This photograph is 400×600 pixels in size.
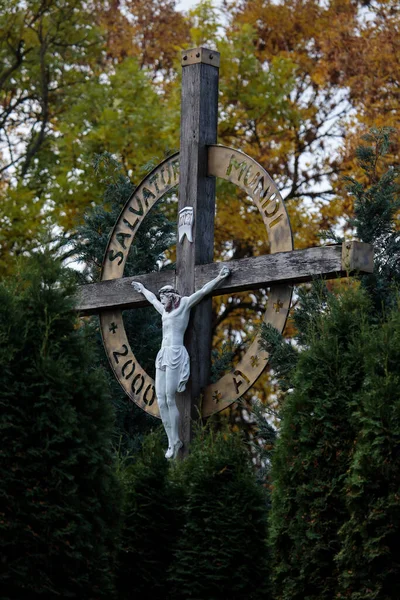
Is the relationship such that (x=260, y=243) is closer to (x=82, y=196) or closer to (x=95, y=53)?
(x=82, y=196)

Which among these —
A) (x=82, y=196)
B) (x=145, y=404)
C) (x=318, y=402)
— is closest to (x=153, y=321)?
(x=145, y=404)

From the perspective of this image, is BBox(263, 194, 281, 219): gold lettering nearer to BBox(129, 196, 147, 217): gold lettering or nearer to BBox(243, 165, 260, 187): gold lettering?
BBox(243, 165, 260, 187): gold lettering

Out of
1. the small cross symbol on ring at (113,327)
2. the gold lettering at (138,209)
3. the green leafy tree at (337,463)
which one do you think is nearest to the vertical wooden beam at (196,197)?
the gold lettering at (138,209)

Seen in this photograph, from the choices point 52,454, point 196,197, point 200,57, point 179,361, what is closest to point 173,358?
point 179,361

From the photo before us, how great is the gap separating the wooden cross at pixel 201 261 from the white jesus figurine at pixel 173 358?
0.08 m

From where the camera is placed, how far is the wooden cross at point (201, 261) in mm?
9539

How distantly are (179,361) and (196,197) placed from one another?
130cm

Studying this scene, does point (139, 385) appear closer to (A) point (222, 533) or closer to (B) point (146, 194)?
(B) point (146, 194)

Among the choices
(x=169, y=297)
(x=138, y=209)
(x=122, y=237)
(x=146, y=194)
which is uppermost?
(x=146, y=194)

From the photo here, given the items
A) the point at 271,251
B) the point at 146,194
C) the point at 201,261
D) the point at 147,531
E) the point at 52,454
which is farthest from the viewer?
the point at 146,194

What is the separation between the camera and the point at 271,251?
385 inches

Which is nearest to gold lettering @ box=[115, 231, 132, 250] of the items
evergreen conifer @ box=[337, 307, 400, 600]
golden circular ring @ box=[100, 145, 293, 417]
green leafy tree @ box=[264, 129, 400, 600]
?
golden circular ring @ box=[100, 145, 293, 417]

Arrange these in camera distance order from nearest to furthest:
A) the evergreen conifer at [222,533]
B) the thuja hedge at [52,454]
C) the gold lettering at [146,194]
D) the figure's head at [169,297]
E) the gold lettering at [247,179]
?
the thuja hedge at [52,454], the evergreen conifer at [222,533], the gold lettering at [247,179], the figure's head at [169,297], the gold lettering at [146,194]

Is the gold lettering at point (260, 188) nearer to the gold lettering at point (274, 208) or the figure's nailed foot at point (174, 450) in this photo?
the gold lettering at point (274, 208)
